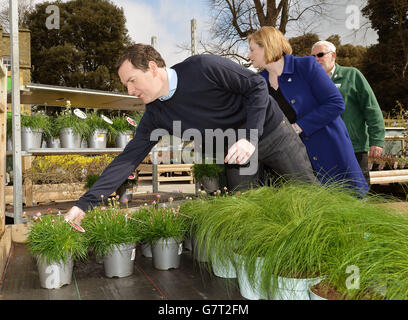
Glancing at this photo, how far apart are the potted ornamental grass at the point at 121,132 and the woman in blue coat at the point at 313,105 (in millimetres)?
2206

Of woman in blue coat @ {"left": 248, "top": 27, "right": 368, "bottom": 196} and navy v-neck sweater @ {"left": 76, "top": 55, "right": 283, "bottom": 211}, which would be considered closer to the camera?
navy v-neck sweater @ {"left": 76, "top": 55, "right": 283, "bottom": 211}

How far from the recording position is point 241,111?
180cm

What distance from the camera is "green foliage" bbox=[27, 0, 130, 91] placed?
54.9 feet

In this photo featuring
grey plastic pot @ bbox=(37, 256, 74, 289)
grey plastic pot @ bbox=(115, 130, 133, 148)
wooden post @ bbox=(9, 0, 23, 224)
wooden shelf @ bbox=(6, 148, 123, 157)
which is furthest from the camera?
grey plastic pot @ bbox=(115, 130, 133, 148)

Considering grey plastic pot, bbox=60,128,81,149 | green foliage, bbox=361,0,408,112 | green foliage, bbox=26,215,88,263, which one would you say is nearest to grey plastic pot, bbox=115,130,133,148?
grey plastic pot, bbox=60,128,81,149

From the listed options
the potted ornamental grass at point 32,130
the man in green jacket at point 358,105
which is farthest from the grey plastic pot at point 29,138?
the man in green jacket at point 358,105

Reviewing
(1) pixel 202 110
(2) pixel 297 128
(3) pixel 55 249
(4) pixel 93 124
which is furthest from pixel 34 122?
(2) pixel 297 128

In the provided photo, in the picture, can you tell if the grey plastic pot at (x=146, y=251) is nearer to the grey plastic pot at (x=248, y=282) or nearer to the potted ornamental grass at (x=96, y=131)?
the grey plastic pot at (x=248, y=282)

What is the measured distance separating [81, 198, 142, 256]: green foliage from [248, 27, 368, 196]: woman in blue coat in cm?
104

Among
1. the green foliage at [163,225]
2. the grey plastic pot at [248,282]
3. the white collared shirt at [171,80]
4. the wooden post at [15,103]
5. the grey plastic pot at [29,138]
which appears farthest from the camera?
the grey plastic pot at [29,138]

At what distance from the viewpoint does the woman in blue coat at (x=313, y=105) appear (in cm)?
197

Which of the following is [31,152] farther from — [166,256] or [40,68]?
[40,68]
